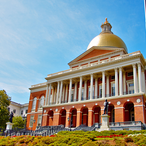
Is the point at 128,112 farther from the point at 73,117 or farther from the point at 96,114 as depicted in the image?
the point at 73,117

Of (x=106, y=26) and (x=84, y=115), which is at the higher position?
(x=106, y=26)

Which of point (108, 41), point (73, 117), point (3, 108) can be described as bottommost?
point (73, 117)

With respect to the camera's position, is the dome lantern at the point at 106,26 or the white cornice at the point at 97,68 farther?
the dome lantern at the point at 106,26

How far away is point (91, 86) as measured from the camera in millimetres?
39688

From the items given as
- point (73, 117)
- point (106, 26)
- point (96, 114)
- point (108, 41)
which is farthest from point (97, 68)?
point (106, 26)

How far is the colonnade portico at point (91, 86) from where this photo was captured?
34844 millimetres

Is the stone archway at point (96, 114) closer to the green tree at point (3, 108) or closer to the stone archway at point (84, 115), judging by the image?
the stone archway at point (84, 115)

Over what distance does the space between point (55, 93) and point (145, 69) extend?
A: 2200cm

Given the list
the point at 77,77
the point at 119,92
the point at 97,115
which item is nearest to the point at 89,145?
the point at 119,92

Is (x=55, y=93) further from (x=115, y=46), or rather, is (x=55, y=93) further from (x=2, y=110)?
(x=115, y=46)

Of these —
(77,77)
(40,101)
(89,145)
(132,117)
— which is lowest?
(89,145)

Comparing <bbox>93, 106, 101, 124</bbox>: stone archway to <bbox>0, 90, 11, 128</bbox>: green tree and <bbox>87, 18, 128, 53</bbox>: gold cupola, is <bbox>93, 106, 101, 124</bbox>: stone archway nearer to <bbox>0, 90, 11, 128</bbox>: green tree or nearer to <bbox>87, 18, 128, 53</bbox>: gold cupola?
<bbox>87, 18, 128, 53</bbox>: gold cupola

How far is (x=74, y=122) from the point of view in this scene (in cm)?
4278

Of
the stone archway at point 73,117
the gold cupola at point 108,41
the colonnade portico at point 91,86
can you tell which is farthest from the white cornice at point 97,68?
the gold cupola at point 108,41
